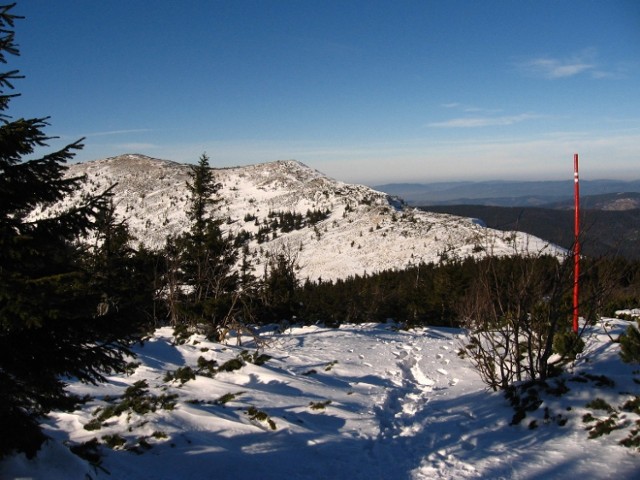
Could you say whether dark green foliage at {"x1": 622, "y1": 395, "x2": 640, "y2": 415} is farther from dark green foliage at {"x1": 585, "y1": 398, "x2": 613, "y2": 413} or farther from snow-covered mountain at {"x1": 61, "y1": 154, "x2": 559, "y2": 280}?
snow-covered mountain at {"x1": 61, "y1": 154, "x2": 559, "y2": 280}

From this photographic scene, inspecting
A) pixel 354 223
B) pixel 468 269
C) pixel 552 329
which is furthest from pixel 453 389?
pixel 354 223

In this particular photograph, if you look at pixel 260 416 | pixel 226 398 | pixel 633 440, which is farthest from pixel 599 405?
pixel 226 398

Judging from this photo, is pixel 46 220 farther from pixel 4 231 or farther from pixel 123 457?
pixel 123 457

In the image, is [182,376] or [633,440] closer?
[633,440]

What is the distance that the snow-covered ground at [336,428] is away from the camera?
563 centimetres

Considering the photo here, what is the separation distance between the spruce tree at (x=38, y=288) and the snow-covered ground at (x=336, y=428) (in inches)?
26.6

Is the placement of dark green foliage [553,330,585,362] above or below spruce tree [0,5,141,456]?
below

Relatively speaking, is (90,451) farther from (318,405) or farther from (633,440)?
(633,440)

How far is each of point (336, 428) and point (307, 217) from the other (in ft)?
202

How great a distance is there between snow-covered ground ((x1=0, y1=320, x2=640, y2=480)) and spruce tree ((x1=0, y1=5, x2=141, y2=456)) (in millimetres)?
677

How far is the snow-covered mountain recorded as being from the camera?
49094 mm

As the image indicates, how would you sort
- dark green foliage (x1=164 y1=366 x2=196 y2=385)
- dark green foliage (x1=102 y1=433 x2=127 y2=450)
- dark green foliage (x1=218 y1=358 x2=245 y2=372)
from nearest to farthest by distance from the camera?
dark green foliage (x1=102 y1=433 x2=127 y2=450)
dark green foliage (x1=164 y1=366 x2=196 y2=385)
dark green foliage (x1=218 y1=358 x2=245 y2=372)

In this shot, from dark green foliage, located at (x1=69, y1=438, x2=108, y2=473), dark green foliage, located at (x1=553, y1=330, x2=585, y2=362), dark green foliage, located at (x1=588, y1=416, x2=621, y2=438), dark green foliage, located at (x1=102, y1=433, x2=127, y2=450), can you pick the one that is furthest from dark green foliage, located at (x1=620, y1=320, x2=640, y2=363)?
dark green foliage, located at (x1=102, y1=433, x2=127, y2=450)

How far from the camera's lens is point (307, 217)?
68.6 m
